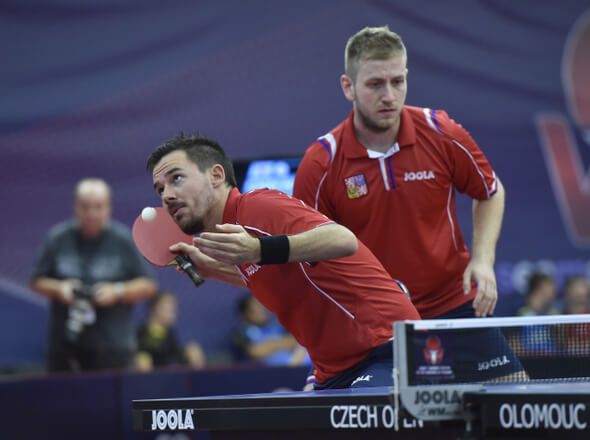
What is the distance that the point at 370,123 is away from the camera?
4461mm

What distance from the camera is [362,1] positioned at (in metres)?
10.4

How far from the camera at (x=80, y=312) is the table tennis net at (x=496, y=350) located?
432 cm

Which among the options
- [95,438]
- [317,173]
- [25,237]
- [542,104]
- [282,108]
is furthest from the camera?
[542,104]

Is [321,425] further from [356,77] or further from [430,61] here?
[430,61]

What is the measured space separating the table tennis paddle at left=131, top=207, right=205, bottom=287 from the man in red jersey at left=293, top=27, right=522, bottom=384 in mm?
691

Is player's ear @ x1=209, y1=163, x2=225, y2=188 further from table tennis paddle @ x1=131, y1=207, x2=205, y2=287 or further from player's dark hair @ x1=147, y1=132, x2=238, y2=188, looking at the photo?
table tennis paddle @ x1=131, y1=207, x2=205, y2=287

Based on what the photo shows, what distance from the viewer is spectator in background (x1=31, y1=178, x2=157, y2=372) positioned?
7273 millimetres

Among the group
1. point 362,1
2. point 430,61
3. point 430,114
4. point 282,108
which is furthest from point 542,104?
point 430,114

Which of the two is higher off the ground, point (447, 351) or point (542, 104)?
point (542, 104)

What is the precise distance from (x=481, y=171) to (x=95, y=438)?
3.61 m

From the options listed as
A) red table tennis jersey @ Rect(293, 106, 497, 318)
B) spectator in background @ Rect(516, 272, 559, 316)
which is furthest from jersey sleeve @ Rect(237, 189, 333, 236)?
spectator in background @ Rect(516, 272, 559, 316)

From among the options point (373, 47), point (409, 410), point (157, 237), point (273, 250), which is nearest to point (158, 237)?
point (157, 237)

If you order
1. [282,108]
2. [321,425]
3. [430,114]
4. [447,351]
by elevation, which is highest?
[282,108]

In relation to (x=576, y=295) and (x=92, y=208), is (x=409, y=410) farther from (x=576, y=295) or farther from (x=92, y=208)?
(x=576, y=295)
